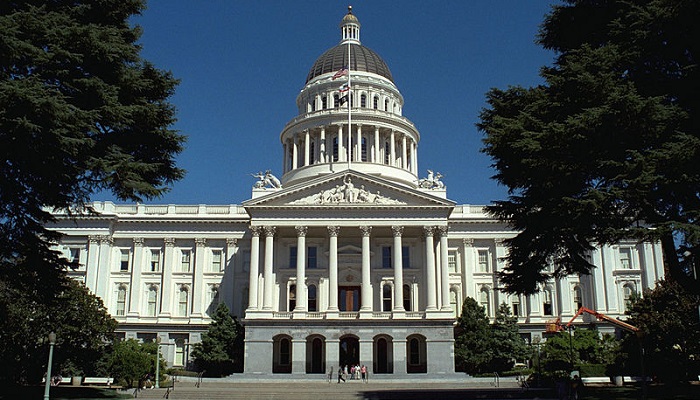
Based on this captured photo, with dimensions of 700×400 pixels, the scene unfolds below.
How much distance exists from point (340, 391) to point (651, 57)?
89.2 ft

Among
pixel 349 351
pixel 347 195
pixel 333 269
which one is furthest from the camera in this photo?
pixel 347 195

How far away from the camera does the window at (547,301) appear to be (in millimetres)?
67500

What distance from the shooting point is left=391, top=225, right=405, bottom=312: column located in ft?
194

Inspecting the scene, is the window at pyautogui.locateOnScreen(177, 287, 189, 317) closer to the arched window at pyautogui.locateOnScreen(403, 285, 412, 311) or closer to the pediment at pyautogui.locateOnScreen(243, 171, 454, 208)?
the pediment at pyautogui.locateOnScreen(243, 171, 454, 208)

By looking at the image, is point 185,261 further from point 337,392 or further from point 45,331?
point 337,392

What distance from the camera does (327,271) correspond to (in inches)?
2496

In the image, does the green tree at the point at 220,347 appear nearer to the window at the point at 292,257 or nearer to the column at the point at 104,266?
the window at the point at 292,257

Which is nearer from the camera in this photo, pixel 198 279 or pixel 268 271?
pixel 268 271

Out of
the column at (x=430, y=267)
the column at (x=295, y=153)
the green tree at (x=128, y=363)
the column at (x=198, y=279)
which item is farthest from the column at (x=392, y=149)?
the green tree at (x=128, y=363)

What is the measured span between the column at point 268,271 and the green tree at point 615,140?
34.5 meters

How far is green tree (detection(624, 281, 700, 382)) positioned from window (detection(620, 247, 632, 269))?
72.3 feet

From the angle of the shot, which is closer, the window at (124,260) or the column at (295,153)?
the window at (124,260)

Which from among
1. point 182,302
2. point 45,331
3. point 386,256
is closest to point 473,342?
point 386,256

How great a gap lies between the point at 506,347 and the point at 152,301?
34383mm
